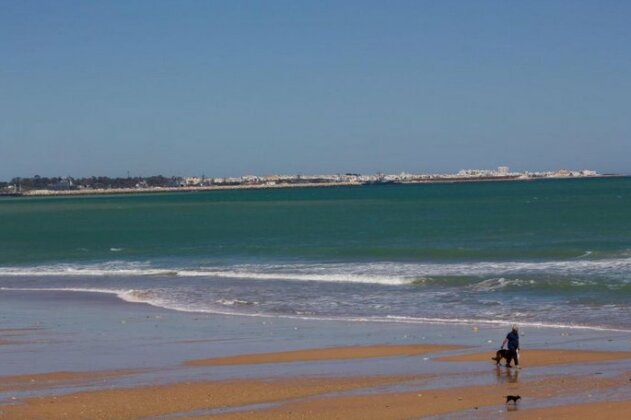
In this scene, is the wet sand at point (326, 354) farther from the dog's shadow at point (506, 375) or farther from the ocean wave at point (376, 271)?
the ocean wave at point (376, 271)

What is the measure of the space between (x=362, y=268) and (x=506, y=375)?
22.2 m

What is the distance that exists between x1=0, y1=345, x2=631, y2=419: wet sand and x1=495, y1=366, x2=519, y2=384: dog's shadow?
84mm

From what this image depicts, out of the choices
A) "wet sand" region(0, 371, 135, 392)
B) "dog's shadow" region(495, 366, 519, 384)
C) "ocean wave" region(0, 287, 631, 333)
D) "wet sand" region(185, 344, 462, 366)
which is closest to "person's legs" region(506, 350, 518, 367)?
"dog's shadow" region(495, 366, 519, 384)

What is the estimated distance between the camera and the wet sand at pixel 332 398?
1414 cm

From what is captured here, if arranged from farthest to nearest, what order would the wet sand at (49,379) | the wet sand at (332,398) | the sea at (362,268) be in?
the sea at (362,268), the wet sand at (49,379), the wet sand at (332,398)

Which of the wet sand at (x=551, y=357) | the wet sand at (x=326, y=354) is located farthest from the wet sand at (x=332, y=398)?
the wet sand at (x=326, y=354)

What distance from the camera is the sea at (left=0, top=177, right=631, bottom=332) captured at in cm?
2683

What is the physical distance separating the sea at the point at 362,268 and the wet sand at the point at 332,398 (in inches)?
281

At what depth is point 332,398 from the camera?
1514 centimetres

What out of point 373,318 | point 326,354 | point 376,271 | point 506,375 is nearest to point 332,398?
point 506,375

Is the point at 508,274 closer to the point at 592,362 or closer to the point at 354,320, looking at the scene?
the point at 354,320

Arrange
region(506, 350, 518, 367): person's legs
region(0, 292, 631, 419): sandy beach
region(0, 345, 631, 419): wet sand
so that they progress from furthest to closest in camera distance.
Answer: region(506, 350, 518, 367): person's legs → region(0, 292, 631, 419): sandy beach → region(0, 345, 631, 419): wet sand

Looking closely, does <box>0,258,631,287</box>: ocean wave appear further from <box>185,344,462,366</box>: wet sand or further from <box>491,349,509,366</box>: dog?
<box>491,349,509,366</box>: dog

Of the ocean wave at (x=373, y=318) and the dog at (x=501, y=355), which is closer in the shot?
the dog at (x=501, y=355)
